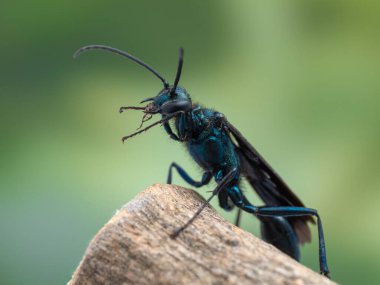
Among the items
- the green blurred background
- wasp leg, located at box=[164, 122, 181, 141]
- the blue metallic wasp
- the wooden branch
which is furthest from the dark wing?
the wooden branch

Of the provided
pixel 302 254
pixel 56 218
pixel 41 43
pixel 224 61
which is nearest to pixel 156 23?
pixel 224 61

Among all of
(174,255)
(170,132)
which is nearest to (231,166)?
(170,132)

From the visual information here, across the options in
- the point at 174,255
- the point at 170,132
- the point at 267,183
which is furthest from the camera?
the point at 267,183

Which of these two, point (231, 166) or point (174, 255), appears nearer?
point (174, 255)

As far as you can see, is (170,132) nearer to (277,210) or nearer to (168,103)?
(168,103)

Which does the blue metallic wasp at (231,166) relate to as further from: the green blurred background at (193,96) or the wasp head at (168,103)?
the green blurred background at (193,96)

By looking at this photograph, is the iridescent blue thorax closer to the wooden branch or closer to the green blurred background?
the green blurred background
